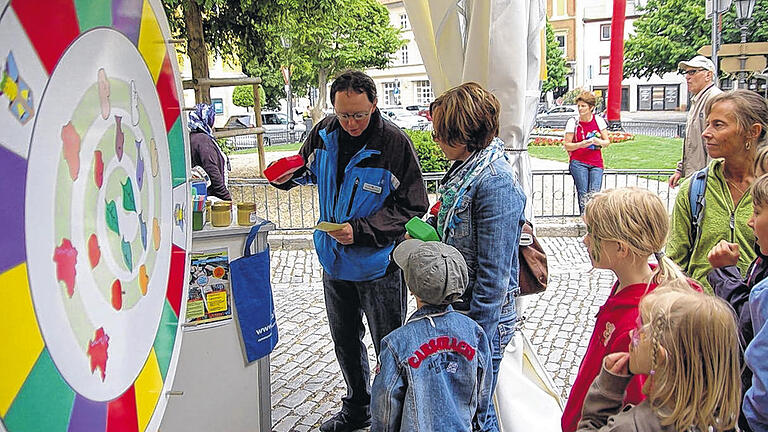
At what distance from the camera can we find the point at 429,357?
7.45ft

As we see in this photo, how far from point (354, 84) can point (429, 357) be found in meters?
1.46

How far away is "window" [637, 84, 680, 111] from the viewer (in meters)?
46.8

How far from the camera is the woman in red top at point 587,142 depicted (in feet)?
26.7

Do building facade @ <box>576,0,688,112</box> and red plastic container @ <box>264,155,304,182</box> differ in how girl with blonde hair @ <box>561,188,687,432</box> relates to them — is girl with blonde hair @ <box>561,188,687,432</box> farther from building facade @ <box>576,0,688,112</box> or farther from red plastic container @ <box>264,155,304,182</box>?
building facade @ <box>576,0,688,112</box>

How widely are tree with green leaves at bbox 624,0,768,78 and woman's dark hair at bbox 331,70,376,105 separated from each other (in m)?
31.4

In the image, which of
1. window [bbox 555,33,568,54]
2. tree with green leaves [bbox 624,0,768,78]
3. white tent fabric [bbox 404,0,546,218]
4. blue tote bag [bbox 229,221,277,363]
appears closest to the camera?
blue tote bag [bbox 229,221,277,363]

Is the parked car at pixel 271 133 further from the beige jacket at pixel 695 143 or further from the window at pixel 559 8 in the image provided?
the window at pixel 559 8

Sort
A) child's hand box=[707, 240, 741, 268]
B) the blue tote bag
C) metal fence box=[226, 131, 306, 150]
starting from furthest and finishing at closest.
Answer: metal fence box=[226, 131, 306, 150] → the blue tote bag → child's hand box=[707, 240, 741, 268]

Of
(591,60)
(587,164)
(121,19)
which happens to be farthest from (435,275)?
(591,60)

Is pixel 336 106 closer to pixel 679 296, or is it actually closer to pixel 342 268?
pixel 342 268

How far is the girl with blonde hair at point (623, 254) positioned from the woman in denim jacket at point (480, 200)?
15.1 inches

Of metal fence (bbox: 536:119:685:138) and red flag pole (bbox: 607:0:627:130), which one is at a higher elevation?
red flag pole (bbox: 607:0:627:130)

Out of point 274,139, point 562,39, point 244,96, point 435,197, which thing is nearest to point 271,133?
point 274,139

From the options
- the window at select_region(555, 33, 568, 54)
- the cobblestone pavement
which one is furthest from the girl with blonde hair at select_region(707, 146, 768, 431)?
the window at select_region(555, 33, 568, 54)
